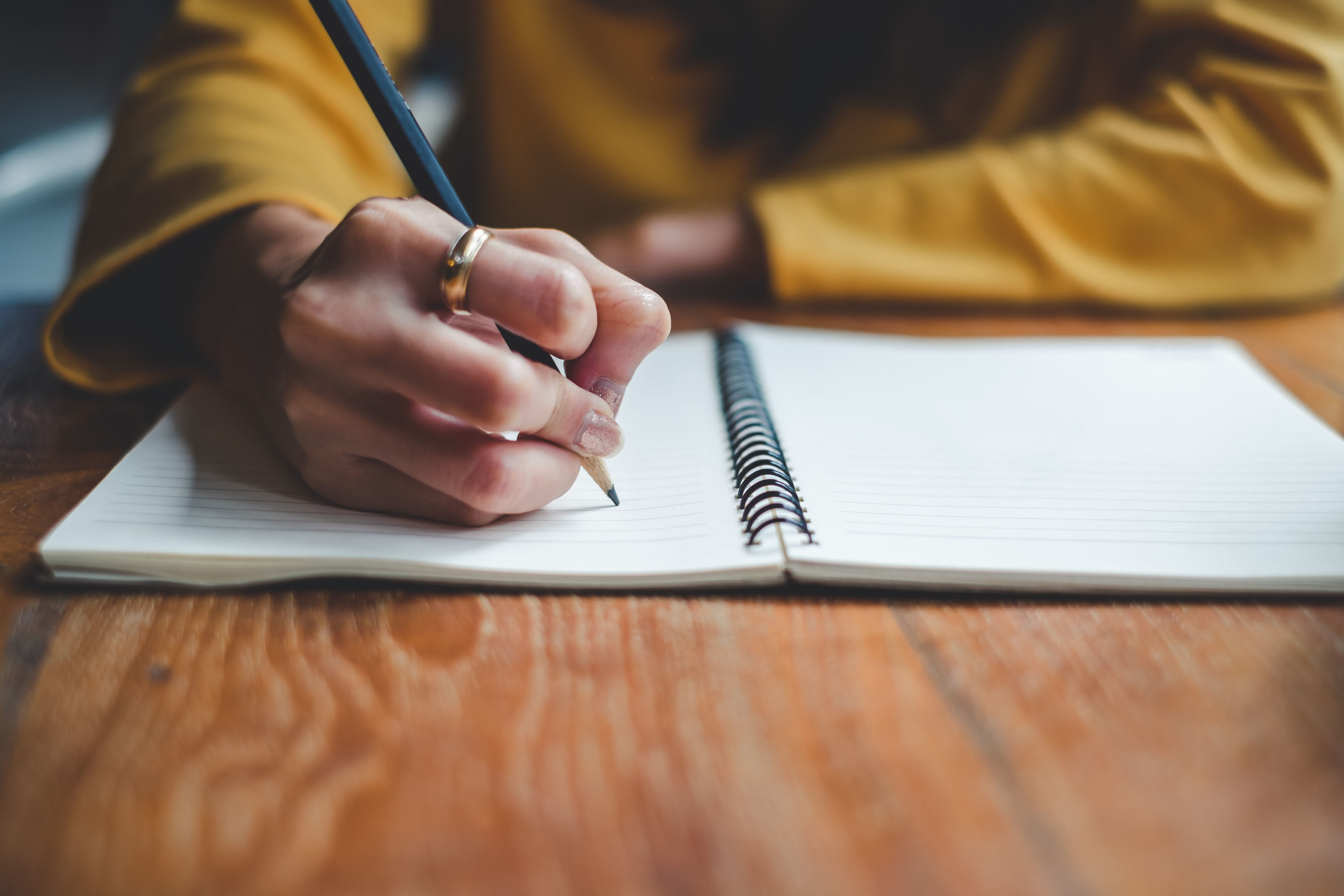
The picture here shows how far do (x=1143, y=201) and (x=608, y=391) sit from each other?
56 centimetres

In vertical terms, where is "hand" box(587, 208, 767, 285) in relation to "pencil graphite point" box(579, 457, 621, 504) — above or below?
above

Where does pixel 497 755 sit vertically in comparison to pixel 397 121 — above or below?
below

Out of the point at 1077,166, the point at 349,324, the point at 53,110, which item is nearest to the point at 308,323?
the point at 349,324

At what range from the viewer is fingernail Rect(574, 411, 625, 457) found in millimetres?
366

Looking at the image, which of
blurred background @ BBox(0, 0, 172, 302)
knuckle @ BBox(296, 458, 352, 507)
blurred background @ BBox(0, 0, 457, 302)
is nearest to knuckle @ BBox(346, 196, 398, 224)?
knuckle @ BBox(296, 458, 352, 507)

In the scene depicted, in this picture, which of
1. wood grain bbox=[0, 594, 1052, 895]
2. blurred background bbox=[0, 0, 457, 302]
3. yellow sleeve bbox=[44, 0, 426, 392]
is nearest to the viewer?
wood grain bbox=[0, 594, 1052, 895]

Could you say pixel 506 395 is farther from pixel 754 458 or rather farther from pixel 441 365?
pixel 754 458

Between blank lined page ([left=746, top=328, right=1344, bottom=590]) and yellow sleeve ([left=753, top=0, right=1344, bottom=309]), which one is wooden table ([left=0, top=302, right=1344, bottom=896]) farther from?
yellow sleeve ([left=753, top=0, right=1344, bottom=309])

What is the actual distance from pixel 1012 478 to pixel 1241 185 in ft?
1.52

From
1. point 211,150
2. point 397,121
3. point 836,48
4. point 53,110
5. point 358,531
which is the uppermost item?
point 53,110

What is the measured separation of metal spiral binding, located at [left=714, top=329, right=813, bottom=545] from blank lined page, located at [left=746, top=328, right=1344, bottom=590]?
0.5 inches

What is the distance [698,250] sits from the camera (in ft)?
2.47

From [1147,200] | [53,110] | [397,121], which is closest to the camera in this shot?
[397,121]

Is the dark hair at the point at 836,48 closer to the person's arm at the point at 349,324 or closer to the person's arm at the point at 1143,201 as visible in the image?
the person's arm at the point at 1143,201
